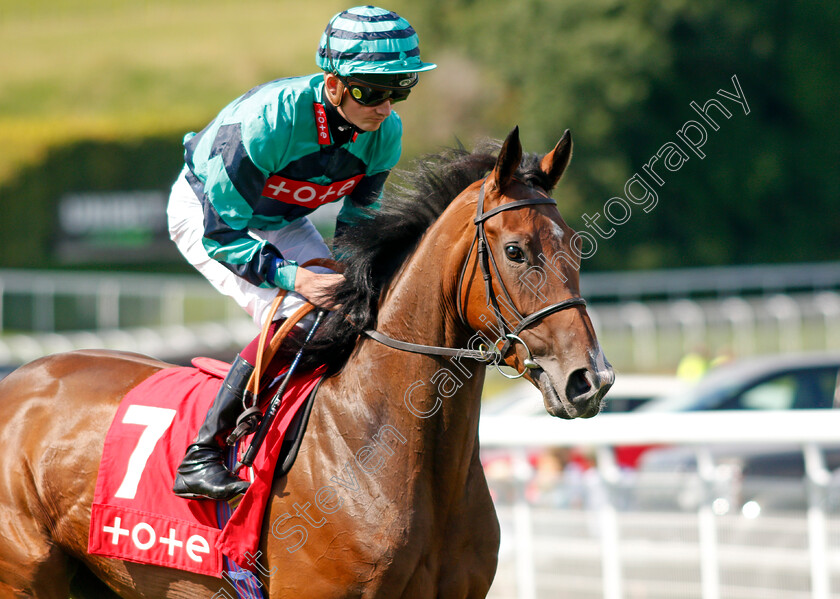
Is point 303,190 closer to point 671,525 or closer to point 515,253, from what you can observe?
point 515,253

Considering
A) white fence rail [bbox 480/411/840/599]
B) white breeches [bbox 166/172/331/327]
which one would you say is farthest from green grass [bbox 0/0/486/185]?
white breeches [bbox 166/172/331/327]

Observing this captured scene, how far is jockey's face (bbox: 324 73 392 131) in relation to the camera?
3.05m

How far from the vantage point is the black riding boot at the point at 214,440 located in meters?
2.91

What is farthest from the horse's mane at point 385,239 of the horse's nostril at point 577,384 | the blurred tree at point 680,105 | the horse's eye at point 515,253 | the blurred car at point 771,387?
the blurred tree at point 680,105

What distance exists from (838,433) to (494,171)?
214 cm

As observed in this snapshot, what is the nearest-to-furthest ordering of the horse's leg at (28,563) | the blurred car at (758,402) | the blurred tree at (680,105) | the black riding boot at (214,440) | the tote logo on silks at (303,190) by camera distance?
the black riding boot at (214,440), the tote logo on silks at (303,190), the horse's leg at (28,563), the blurred car at (758,402), the blurred tree at (680,105)

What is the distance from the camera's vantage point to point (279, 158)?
305 centimetres

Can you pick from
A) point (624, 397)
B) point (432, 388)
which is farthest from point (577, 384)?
point (624, 397)

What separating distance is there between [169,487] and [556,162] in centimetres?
156

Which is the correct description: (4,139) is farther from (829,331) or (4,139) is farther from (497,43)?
(829,331)

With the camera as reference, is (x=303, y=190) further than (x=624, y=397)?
No

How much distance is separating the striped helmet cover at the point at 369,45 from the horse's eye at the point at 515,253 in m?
0.69

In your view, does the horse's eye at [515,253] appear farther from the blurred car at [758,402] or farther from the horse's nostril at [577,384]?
the blurred car at [758,402]

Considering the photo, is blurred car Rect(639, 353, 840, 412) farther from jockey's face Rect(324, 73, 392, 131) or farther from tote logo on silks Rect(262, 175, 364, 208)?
jockey's face Rect(324, 73, 392, 131)
